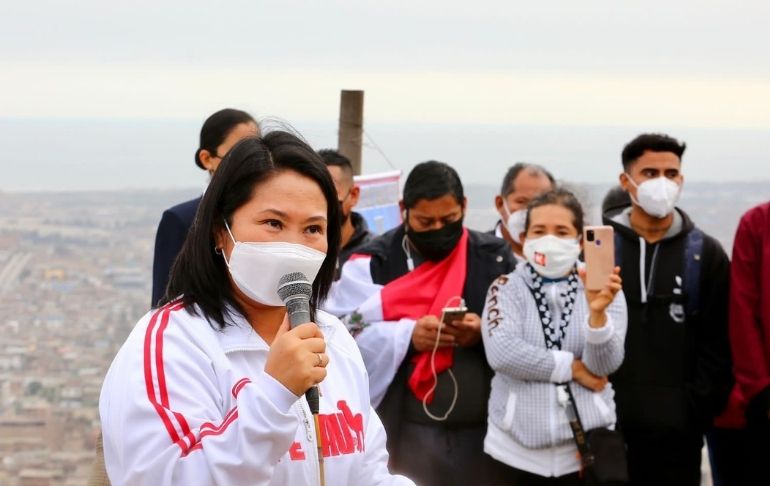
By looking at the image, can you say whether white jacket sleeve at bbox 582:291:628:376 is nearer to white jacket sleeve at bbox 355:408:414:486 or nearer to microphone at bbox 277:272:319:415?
white jacket sleeve at bbox 355:408:414:486

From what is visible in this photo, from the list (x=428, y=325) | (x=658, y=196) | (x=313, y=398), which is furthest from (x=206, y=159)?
(x=313, y=398)

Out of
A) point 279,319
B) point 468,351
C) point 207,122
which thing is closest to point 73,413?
point 207,122

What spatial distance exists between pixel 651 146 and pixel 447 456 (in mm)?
2041

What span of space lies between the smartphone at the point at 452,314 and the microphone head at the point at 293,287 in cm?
257

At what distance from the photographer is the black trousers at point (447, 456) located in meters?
4.98

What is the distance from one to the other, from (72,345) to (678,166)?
4106mm

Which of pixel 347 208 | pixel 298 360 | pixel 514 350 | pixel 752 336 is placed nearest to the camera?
pixel 298 360

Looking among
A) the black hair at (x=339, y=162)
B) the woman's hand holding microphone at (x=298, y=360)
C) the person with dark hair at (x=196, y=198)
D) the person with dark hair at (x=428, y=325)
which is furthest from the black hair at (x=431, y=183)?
the woman's hand holding microphone at (x=298, y=360)

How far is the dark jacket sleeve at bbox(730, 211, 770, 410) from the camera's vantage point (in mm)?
5266

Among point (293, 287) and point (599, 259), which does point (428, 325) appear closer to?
point (599, 259)

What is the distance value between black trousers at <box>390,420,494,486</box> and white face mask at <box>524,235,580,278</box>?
77 cm

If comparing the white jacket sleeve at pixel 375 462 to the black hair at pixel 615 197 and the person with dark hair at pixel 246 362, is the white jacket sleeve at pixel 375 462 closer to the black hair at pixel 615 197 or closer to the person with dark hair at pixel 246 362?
the person with dark hair at pixel 246 362

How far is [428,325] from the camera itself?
4.95 m

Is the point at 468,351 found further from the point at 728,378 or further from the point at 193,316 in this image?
the point at 193,316
